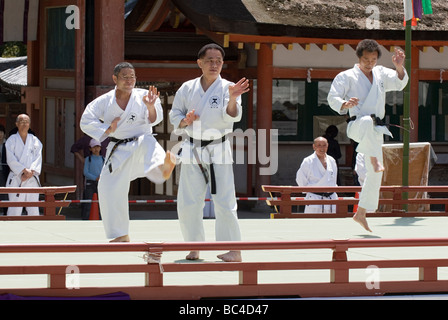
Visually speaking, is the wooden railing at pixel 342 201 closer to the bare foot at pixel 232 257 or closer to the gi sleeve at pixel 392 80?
the gi sleeve at pixel 392 80

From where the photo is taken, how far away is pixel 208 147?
29.0 ft

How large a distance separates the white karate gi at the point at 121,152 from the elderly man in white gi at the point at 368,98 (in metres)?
1.99

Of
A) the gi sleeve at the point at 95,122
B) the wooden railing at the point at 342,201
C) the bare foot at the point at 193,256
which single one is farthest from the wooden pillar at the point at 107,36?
the bare foot at the point at 193,256

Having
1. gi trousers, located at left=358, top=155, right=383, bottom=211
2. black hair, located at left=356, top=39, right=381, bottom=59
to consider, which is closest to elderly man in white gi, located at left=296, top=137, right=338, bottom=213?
gi trousers, located at left=358, top=155, right=383, bottom=211

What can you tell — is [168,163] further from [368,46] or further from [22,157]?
[22,157]

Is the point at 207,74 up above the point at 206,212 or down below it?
above

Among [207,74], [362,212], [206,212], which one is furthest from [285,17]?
[207,74]

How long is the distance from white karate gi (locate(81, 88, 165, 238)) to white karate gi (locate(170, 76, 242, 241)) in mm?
462

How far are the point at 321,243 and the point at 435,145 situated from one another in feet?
40.2

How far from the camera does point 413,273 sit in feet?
29.1
